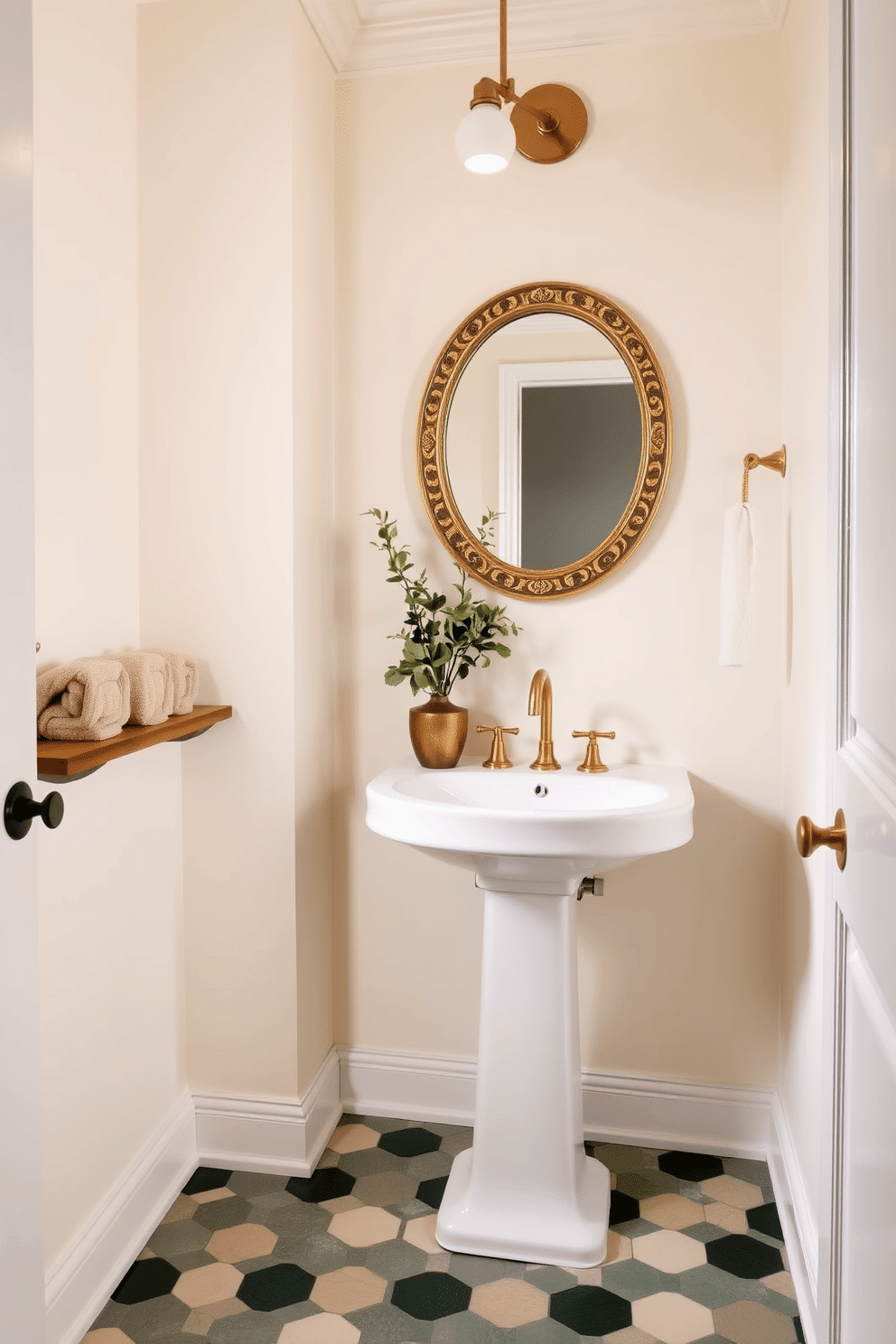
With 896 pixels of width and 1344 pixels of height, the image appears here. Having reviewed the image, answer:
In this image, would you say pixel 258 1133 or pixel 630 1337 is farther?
pixel 258 1133

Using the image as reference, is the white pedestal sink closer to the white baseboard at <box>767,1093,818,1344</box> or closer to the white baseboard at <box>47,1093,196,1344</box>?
the white baseboard at <box>767,1093,818,1344</box>

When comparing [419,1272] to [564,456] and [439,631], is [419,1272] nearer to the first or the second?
[439,631]

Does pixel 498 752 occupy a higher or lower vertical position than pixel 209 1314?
higher

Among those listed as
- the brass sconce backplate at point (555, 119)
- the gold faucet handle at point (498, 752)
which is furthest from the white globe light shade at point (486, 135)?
the gold faucet handle at point (498, 752)

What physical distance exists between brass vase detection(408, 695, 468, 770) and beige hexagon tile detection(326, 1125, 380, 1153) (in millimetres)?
854

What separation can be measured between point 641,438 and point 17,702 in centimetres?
148

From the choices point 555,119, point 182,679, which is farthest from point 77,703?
point 555,119

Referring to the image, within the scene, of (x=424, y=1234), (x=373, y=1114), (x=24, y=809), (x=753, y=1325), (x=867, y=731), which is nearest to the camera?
(x=867, y=731)

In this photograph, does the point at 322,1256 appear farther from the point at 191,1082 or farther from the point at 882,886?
the point at 882,886

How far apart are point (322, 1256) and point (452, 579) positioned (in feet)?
4.52

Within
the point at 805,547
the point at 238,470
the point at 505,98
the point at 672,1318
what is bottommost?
the point at 672,1318

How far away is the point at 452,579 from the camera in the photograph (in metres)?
2.22

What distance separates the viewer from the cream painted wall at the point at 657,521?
2064 mm

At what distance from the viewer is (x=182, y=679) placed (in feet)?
6.01
